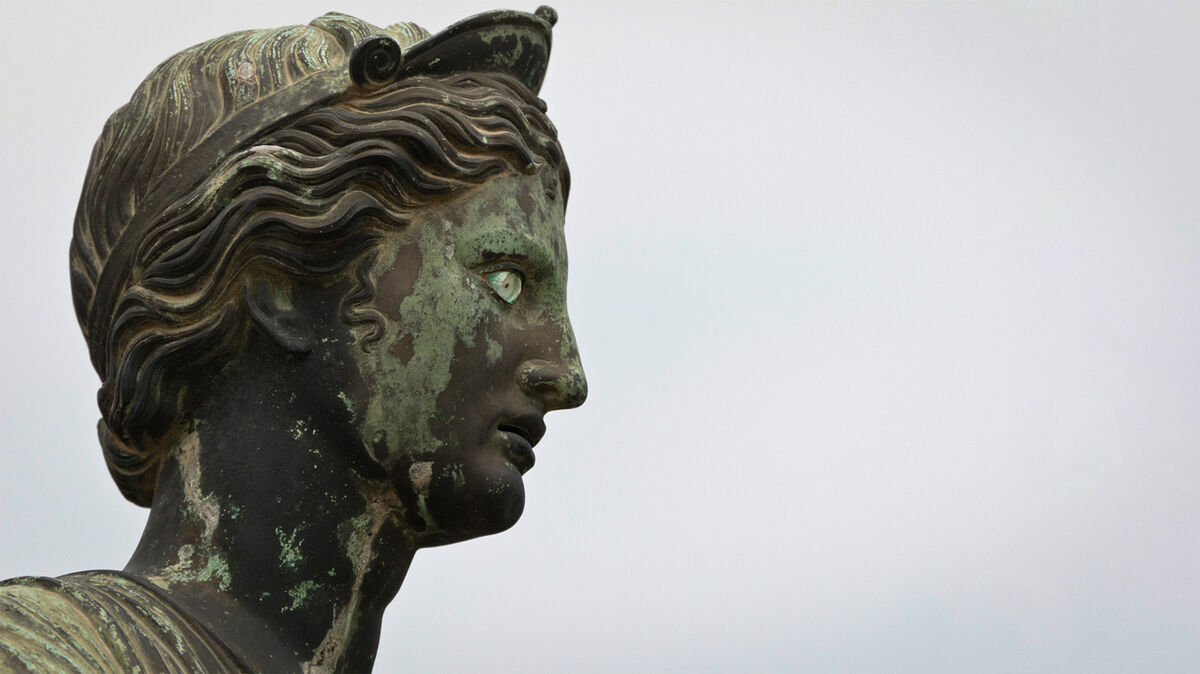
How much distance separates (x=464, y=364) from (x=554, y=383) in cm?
41

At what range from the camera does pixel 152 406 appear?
26.5 feet

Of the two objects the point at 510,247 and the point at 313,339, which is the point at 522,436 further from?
the point at 313,339

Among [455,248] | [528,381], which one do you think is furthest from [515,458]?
[455,248]

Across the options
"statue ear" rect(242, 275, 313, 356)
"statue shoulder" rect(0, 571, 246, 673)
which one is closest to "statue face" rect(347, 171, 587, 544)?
"statue ear" rect(242, 275, 313, 356)

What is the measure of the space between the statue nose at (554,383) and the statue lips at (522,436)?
3.6 inches

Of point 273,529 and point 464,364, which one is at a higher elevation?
point 464,364

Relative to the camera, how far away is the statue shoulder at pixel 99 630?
6.98 m

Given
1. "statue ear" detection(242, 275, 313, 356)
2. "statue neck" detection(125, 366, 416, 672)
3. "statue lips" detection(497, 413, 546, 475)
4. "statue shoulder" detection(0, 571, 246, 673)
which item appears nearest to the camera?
"statue shoulder" detection(0, 571, 246, 673)

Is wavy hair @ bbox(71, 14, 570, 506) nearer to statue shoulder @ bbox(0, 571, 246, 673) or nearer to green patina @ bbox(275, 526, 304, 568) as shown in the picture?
green patina @ bbox(275, 526, 304, 568)

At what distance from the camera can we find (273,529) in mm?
7902

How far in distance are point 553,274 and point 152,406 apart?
170cm

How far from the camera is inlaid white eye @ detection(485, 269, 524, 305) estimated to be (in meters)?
8.26

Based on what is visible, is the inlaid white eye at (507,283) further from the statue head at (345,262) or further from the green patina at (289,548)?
the green patina at (289,548)

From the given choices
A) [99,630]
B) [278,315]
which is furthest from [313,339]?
[99,630]
